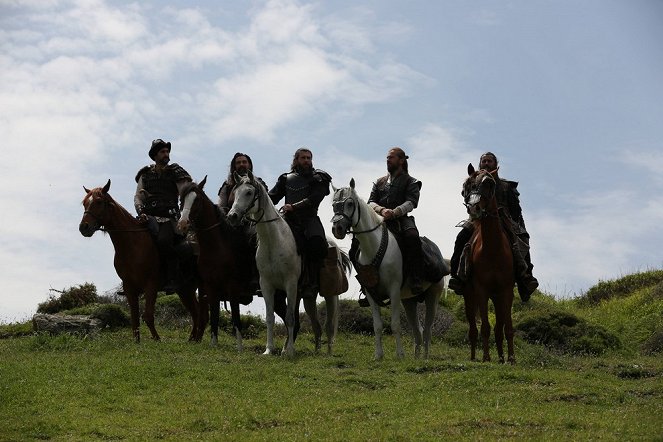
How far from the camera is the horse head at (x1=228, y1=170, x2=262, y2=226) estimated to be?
15.3m

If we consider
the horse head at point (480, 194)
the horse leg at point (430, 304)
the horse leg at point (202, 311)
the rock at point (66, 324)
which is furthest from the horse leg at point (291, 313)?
the rock at point (66, 324)

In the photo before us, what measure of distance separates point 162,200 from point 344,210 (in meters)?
4.56

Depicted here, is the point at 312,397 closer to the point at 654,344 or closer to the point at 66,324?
the point at 66,324

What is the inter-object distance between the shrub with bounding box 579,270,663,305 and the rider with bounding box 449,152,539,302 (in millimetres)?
13167

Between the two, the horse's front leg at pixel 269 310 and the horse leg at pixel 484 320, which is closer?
the horse leg at pixel 484 320

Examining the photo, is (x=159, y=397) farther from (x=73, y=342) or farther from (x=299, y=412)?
(x=73, y=342)

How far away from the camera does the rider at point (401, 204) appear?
1611cm

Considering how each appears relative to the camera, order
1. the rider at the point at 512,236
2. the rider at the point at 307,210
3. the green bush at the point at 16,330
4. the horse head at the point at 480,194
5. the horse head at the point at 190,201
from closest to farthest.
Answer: the horse head at the point at 480,194 < the rider at the point at 512,236 < the rider at the point at 307,210 < the horse head at the point at 190,201 < the green bush at the point at 16,330

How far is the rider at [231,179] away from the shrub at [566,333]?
762cm

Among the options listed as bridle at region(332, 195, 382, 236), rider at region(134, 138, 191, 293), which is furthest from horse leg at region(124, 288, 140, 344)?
bridle at region(332, 195, 382, 236)

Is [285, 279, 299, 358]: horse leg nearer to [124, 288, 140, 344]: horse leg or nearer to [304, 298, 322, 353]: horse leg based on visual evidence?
[304, 298, 322, 353]: horse leg

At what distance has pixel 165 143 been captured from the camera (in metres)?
18.3

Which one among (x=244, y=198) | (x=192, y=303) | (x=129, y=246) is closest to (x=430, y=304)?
(x=244, y=198)

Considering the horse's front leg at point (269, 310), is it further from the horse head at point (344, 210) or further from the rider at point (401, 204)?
the rider at point (401, 204)
